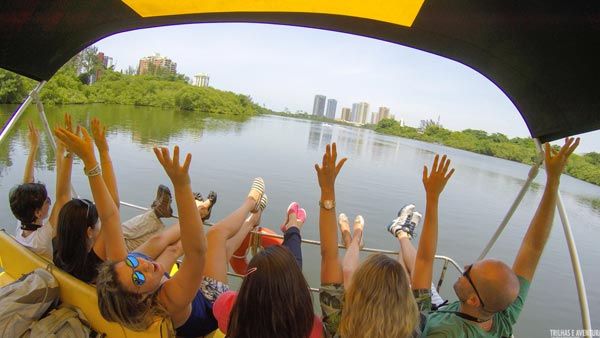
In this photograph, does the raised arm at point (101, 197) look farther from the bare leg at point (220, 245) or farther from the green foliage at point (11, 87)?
the green foliage at point (11, 87)

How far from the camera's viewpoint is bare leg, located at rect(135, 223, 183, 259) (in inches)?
76.2

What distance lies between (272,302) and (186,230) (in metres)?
0.36

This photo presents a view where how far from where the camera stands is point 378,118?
196 ft

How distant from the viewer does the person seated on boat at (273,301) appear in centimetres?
101

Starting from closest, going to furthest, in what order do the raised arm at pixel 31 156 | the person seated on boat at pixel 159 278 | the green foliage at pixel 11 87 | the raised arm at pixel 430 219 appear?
the person seated on boat at pixel 159 278 → the raised arm at pixel 430 219 → the raised arm at pixel 31 156 → the green foliage at pixel 11 87

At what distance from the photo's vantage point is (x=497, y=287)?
121cm

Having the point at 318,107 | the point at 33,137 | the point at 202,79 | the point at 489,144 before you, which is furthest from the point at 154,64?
the point at 33,137

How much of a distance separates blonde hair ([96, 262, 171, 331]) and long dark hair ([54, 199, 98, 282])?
1.13 ft

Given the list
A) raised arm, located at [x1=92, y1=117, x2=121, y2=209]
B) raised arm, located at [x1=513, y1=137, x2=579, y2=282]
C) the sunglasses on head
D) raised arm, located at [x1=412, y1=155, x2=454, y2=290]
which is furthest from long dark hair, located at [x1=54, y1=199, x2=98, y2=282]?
raised arm, located at [x1=513, y1=137, x2=579, y2=282]

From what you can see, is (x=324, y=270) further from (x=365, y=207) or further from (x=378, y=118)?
(x=378, y=118)

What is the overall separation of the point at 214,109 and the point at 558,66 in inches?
2003

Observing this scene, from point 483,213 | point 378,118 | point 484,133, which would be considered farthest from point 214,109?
point 483,213

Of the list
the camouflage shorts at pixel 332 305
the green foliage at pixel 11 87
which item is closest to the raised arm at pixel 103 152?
the camouflage shorts at pixel 332 305

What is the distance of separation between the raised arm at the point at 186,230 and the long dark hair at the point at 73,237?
53 cm
